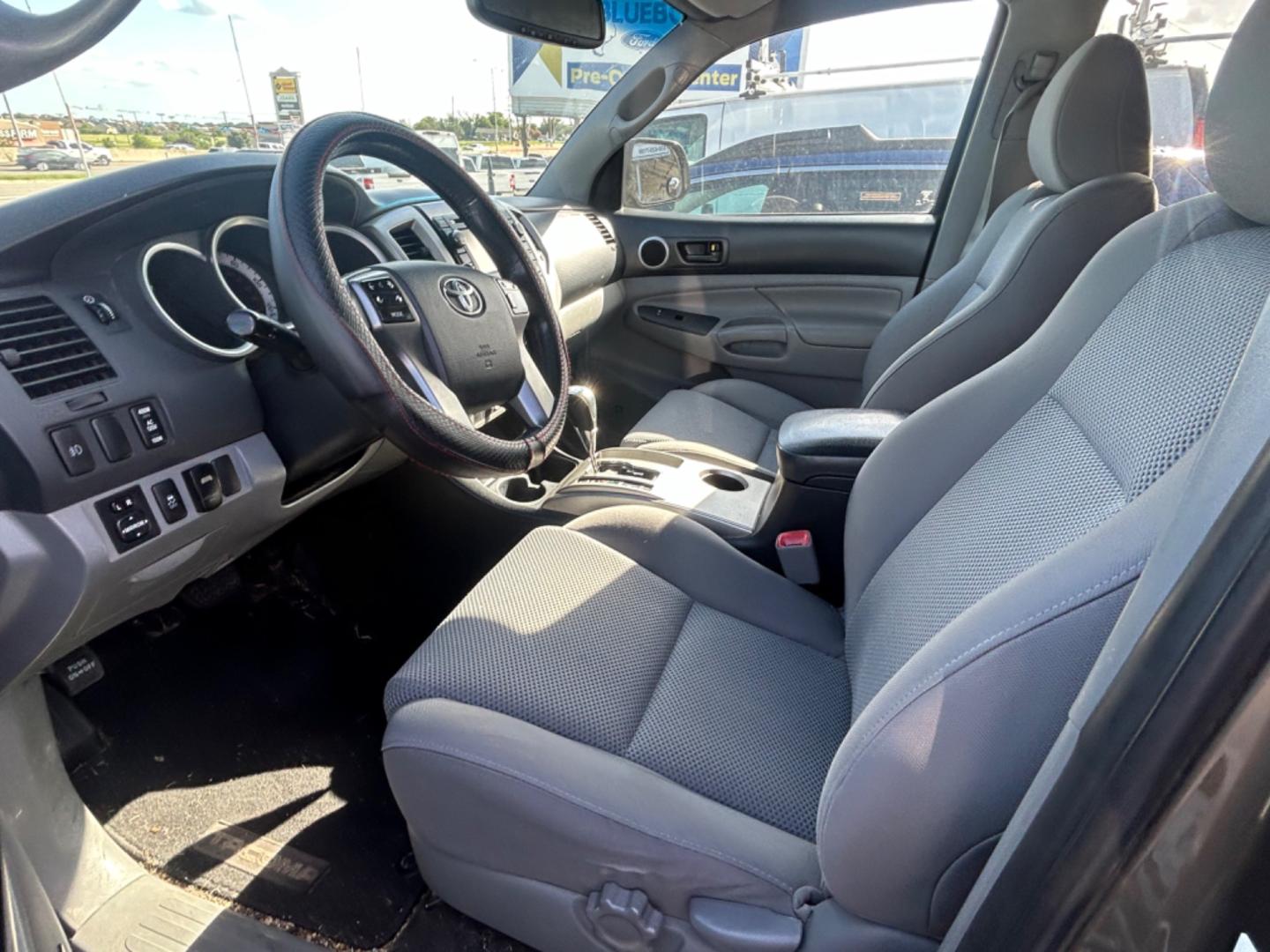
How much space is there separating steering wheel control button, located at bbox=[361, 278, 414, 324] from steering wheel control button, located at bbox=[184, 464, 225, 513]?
1.08ft

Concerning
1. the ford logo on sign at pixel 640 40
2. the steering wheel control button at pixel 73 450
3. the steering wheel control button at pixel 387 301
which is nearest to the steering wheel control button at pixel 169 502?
the steering wheel control button at pixel 73 450

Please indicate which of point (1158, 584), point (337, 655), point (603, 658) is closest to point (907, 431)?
point (603, 658)

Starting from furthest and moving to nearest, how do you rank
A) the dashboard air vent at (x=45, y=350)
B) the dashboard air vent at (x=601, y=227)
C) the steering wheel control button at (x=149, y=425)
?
the dashboard air vent at (x=601, y=227) → the steering wheel control button at (x=149, y=425) → the dashboard air vent at (x=45, y=350)

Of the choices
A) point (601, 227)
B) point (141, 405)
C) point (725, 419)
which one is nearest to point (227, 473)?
point (141, 405)

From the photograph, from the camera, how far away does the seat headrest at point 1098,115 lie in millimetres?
1681

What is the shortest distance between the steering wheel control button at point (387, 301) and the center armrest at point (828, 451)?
28.8 inches

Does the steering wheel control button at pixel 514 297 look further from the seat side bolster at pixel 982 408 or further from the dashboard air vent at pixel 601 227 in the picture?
the dashboard air vent at pixel 601 227

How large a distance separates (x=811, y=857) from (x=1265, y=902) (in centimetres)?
40

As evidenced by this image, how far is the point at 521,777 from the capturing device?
0.89 m

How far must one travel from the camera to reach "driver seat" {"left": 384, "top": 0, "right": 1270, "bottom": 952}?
681mm

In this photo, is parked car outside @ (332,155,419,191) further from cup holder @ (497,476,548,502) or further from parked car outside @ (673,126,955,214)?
parked car outside @ (673,126,955,214)

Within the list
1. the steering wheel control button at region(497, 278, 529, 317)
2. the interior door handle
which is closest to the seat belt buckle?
the steering wheel control button at region(497, 278, 529, 317)

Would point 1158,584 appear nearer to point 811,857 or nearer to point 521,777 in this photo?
point 811,857

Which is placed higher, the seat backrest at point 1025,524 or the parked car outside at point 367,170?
the parked car outside at point 367,170
